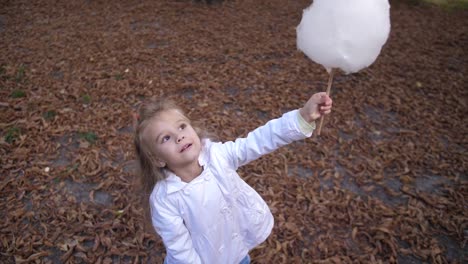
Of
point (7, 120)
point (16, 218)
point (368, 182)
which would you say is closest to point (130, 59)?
point (7, 120)

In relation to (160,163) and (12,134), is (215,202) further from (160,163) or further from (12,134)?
(12,134)

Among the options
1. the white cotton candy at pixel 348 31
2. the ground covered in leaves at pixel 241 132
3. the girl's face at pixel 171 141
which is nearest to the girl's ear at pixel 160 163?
the girl's face at pixel 171 141

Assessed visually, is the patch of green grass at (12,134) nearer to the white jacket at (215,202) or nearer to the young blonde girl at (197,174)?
the young blonde girl at (197,174)

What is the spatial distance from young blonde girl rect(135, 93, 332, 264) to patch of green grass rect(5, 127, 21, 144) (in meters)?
2.31

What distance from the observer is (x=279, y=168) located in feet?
10.1

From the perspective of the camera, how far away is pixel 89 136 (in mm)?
3387

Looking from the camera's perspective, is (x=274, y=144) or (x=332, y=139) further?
(x=332, y=139)

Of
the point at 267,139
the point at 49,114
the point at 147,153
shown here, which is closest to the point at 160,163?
the point at 147,153

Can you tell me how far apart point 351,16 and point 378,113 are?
264cm

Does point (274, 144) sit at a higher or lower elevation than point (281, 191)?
higher

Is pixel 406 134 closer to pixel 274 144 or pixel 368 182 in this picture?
pixel 368 182

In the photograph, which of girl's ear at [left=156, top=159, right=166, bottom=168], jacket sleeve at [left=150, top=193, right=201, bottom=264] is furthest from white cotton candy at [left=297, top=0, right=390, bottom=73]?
jacket sleeve at [left=150, top=193, right=201, bottom=264]

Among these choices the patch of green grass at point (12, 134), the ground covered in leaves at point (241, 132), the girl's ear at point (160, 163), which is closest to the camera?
the girl's ear at point (160, 163)

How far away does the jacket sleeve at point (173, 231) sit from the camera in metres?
1.50
